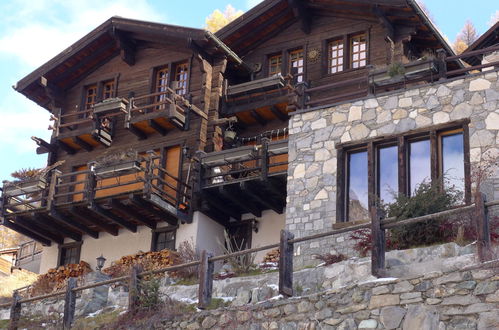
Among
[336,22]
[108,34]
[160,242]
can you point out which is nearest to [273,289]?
[160,242]

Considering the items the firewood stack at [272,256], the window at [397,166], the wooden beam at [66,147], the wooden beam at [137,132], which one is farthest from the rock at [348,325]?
the wooden beam at [66,147]

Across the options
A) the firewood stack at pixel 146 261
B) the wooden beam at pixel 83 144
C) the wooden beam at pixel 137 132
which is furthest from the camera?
the wooden beam at pixel 83 144

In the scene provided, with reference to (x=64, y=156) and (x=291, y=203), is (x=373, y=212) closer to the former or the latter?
(x=291, y=203)

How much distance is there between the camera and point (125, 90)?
29234mm

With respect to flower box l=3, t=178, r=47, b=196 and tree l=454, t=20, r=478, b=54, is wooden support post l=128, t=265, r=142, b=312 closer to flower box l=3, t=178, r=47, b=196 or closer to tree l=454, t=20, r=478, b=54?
flower box l=3, t=178, r=47, b=196

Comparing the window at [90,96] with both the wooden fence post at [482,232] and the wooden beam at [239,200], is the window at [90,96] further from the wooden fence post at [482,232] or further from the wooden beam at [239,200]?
the wooden fence post at [482,232]

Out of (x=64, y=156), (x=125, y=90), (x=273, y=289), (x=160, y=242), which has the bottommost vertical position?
(x=273, y=289)

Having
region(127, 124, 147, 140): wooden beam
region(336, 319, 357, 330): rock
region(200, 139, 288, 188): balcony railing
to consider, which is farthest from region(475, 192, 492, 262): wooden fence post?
region(127, 124, 147, 140): wooden beam

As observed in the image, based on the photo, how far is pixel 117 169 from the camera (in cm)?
2533

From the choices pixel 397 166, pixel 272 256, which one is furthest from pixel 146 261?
pixel 397 166

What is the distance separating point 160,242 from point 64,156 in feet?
15.9

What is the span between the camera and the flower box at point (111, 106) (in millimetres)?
26938

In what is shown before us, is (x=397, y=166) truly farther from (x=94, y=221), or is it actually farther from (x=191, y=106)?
(x=94, y=221)

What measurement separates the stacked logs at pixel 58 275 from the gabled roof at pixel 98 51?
6.30 m
